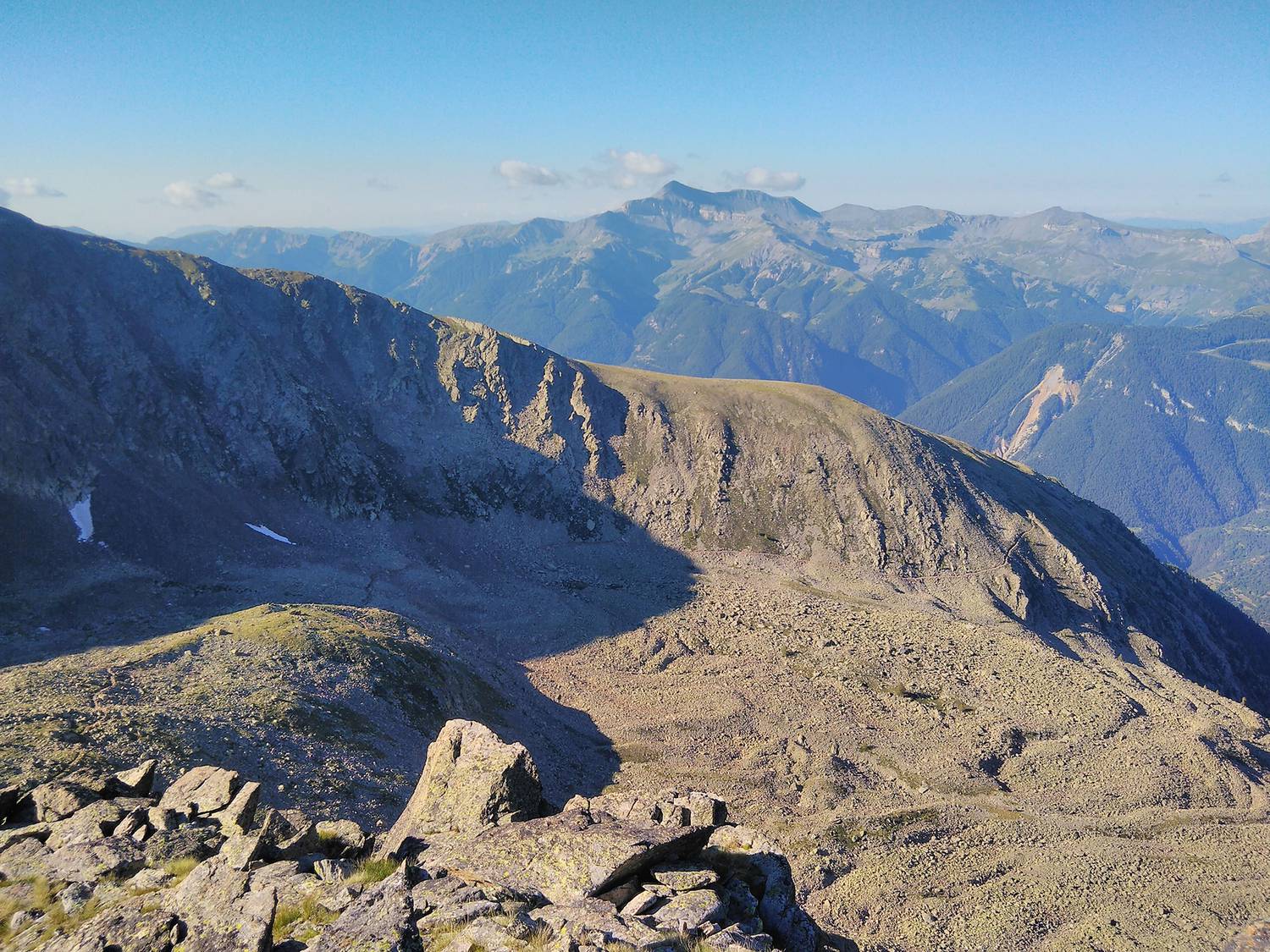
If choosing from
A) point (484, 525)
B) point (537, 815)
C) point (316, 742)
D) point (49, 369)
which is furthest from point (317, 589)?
point (537, 815)

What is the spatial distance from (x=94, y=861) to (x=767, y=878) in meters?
17.5

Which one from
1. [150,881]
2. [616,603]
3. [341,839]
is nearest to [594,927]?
[341,839]

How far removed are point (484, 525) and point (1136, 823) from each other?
82.1m

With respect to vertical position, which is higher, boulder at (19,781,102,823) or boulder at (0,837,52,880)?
boulder at (0,837,52,880)

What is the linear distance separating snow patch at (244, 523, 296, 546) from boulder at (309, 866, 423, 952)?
84605 millimetres

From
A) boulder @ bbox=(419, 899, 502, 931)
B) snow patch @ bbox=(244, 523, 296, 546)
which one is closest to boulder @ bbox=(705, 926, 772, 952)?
boulder @ bbox=(419, 899, 502, 931)

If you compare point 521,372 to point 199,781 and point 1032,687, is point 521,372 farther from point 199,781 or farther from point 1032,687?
point 199,781

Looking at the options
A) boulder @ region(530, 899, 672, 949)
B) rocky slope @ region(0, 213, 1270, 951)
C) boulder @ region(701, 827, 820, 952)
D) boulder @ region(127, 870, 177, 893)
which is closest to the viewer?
boulder @ region(530, 899, 672, 949)

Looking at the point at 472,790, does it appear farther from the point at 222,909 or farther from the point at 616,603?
the point at 616,603

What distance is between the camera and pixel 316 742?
152ft

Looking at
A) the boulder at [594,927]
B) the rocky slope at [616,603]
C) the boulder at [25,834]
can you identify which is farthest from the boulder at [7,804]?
the boulder at [594,927]

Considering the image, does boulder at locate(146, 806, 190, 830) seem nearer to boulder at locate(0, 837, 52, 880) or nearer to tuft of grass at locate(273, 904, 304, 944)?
boulder at locate(0, 837, 52, 880)

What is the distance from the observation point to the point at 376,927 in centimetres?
1538

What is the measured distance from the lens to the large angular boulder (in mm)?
23625
